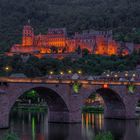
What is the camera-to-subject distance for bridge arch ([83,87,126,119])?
85.6m

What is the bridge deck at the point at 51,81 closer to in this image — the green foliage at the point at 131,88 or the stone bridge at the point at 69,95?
the stone bridge at the point at 69,95

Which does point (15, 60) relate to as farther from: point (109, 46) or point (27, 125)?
point (27, 125)

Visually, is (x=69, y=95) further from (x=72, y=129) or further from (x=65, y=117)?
(x=72, y=129)

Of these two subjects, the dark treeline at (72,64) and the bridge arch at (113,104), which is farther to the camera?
the dark treeline at (72,64)

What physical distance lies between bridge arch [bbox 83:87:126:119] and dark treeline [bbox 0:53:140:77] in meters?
53.4

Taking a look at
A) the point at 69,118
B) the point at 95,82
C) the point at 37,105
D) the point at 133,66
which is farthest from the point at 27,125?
the point at 133,66

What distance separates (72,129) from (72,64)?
9245 centimetres

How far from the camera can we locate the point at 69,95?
7712 centimetres

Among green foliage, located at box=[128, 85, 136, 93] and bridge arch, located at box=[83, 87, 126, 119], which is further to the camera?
green foliage, located at box=[128, 85, 136, 93]

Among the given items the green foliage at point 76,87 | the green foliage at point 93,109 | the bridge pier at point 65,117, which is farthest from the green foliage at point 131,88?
the green foliage at point 93,109

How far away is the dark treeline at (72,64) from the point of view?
147863 millimetres

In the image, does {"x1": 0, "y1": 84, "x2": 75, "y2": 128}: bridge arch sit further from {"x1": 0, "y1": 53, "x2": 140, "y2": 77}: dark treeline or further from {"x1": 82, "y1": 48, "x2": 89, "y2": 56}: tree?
{"x1": 82, "y1": 48, "x2": 89, "y2": 56}: tree

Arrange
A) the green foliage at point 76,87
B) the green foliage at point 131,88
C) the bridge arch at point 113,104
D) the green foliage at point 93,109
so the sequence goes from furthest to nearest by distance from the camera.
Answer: the green foliage at point 93,109
the green foliage at point 131,88
the bridge arch at point 113,104
the green foliage at point 76,87

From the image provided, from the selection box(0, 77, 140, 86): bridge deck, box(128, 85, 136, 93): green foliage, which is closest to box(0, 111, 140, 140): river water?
box(128, 85, 136, 93): green foliage
